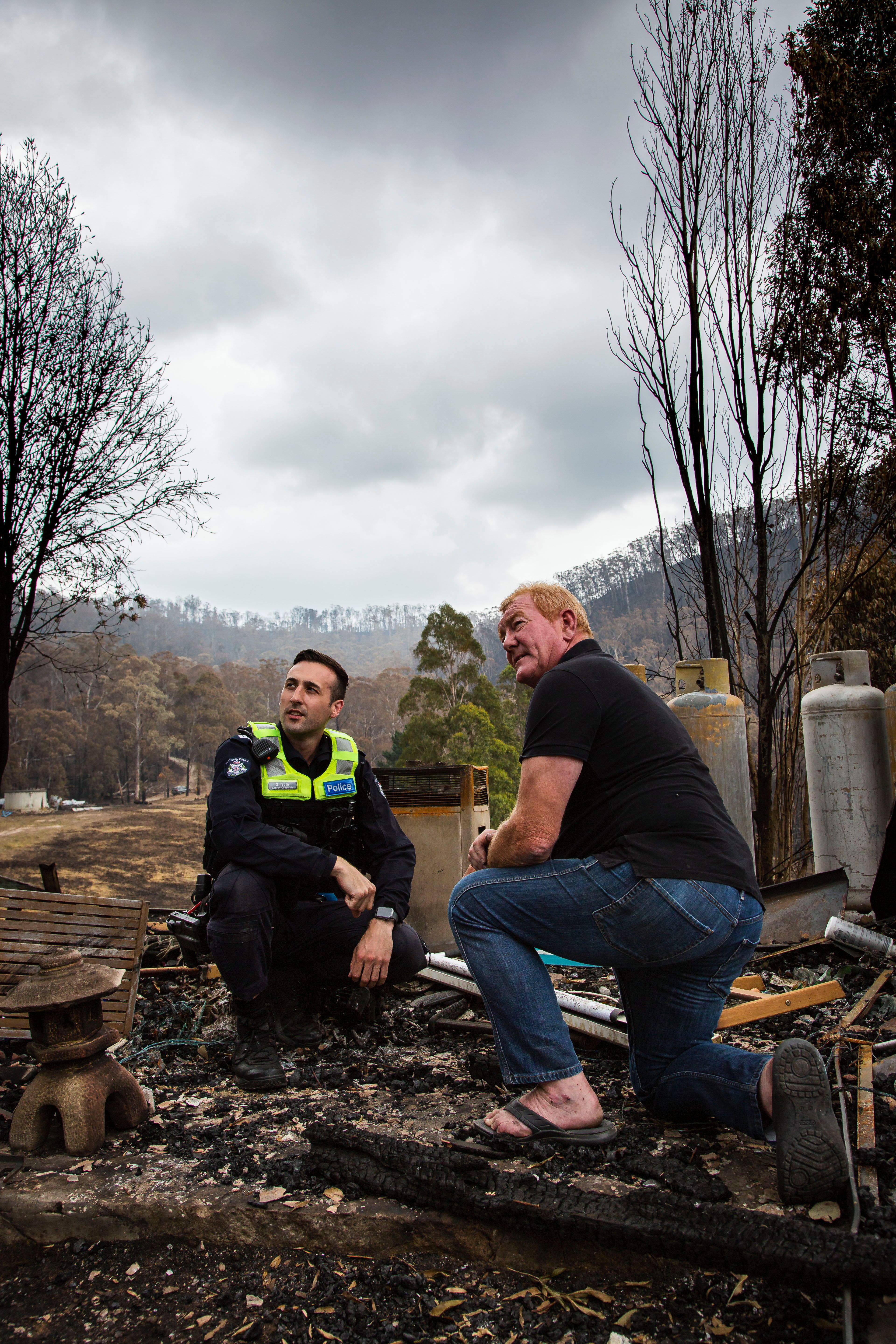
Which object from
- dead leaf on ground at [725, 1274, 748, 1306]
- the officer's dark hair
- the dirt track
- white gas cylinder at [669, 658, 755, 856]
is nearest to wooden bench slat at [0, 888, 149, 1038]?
the officer's dark hair

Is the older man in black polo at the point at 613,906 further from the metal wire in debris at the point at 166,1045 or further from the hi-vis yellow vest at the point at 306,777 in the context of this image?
the metal wire in debris at the point at 166,1045

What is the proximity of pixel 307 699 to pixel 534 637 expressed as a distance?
1373 millimetres

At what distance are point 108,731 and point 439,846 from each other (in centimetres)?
4894

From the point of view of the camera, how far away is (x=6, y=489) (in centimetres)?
796

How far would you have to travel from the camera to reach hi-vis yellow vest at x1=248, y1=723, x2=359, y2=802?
3.44 metres

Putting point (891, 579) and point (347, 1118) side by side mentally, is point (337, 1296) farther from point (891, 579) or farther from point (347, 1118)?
point (891, 579)

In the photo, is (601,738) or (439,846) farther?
(439,846)

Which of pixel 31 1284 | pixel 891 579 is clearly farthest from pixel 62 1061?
pixel 891 579

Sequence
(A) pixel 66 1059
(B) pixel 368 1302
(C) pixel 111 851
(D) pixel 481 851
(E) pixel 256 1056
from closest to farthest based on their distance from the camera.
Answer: (B) pixel 368 1302 < (A) pixel 66 1059 < (D) pixel 481 851 < (E) pixel 256 1056 < (C) pixel 111 851

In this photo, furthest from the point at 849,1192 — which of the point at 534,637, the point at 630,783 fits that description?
the point at 534,637

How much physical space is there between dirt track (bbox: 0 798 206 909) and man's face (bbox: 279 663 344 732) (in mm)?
19516

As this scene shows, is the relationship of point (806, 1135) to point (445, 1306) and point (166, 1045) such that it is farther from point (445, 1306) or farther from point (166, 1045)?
point (166, 1045)

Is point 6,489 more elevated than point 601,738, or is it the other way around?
point 6,489

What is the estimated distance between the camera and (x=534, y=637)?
249 centimetres
